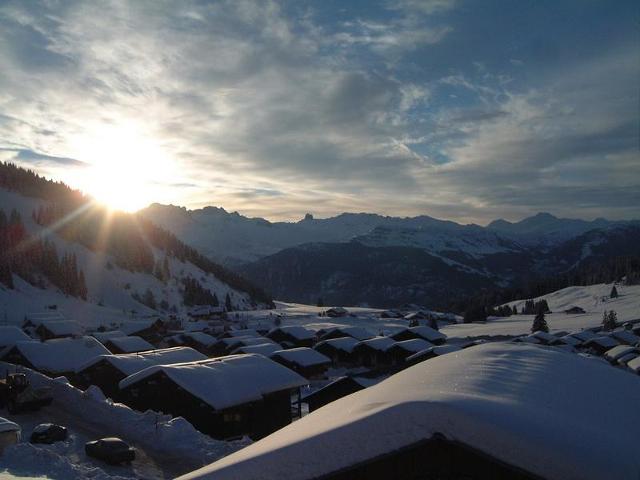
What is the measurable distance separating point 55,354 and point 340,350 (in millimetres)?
30569

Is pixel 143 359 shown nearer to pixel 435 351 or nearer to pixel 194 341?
pixel 435 351

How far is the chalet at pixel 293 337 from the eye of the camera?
2630 inches

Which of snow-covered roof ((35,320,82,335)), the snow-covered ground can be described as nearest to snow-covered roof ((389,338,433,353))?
the snow-covered ground

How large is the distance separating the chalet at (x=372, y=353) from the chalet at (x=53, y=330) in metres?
33.2

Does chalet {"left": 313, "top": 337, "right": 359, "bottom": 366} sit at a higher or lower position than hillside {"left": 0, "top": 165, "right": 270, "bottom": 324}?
lower

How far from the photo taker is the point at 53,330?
63.4 m

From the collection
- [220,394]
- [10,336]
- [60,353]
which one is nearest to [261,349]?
[60,353]

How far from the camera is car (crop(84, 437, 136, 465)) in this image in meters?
18.6

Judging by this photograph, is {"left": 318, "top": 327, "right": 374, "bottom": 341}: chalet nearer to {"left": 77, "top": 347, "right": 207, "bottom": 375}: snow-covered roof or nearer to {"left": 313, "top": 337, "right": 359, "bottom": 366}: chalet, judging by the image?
{"left": 313, "top": 337, "right": 359, "bottom": 366}: chalet

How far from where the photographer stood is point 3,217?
11469cm

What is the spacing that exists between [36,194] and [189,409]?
135477mm

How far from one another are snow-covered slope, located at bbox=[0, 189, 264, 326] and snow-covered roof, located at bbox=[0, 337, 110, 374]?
4789cm

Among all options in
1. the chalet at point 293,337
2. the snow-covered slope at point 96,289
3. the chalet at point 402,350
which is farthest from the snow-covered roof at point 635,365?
the snow-covered slope at point 96,289

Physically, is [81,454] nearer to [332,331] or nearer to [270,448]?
[270,448]
